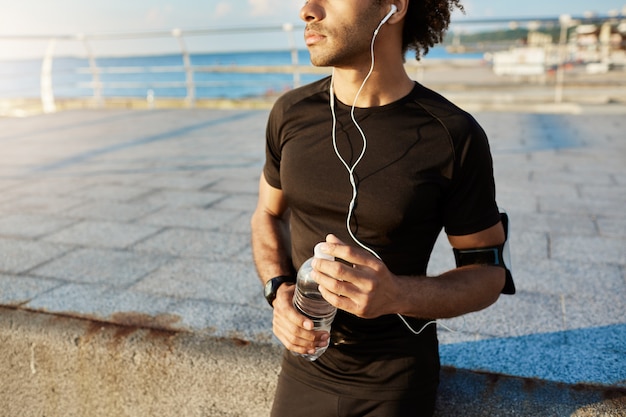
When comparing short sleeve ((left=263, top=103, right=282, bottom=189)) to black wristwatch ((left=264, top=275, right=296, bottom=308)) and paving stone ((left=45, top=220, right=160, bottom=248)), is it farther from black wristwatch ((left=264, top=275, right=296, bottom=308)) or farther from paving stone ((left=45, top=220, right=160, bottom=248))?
paving stone ((left=45, top=220, right=160, bottom=248))

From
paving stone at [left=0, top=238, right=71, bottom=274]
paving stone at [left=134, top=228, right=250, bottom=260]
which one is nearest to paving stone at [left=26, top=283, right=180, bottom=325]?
paving stone at [left=0, top=238, right=71, bottom=274]

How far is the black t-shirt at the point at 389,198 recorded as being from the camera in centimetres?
169

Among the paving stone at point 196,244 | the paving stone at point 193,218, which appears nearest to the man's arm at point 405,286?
the paving stone at point 196,244

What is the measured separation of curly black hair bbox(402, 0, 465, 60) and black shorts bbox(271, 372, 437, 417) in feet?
3.98

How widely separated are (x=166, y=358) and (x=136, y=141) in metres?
6.05

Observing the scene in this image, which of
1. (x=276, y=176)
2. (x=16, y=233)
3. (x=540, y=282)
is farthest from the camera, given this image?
(x=16, y=233)

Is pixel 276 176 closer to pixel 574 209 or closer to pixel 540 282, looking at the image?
pixel 540 282

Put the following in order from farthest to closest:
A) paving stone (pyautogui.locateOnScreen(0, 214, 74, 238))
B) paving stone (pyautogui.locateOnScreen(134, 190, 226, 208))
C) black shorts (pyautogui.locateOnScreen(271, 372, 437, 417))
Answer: paving stone (pyautogui.locateOnScreen(134, 190, 226, 208)) → paving stone (pyautogui.locateOnScreen(0, 214, 74, 238)) → black shorts (pyautogui.locateOnScreen(271, 372, 437, 417))

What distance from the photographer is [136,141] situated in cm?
794

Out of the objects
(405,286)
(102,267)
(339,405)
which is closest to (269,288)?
(339,405)

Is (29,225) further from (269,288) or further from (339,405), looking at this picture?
(339,405)

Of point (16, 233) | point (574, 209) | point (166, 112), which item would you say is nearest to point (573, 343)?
point (574, 209)

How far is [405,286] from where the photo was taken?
1.55 m

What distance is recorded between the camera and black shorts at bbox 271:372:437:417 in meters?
1.74
